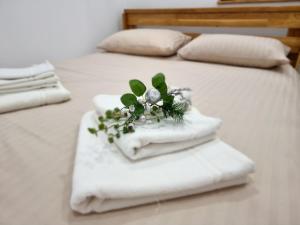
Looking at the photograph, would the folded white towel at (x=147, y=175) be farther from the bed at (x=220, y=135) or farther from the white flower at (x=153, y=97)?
the white flower at (x=153, y=97)

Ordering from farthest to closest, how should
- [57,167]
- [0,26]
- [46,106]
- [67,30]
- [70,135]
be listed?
[67,30], [0,26], [46,106], [70,135], [57,167]

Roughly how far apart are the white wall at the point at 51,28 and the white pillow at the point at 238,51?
40.1 inches

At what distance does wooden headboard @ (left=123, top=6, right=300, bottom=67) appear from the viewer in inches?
65.7

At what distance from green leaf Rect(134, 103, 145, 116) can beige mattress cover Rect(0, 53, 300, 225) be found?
0.21 metres

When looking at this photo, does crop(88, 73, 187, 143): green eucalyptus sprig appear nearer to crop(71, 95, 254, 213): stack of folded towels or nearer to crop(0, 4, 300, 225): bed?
crop(71, 95, 254, 213): stack of folded towels

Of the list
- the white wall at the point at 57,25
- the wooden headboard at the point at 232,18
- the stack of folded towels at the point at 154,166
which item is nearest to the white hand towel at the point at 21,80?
the stack of folded towels at the point at 154,166

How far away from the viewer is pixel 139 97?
2.18ft

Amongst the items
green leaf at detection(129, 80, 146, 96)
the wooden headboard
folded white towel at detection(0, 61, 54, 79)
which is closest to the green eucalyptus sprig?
green leaf at detection(129, 80, 146, 96)

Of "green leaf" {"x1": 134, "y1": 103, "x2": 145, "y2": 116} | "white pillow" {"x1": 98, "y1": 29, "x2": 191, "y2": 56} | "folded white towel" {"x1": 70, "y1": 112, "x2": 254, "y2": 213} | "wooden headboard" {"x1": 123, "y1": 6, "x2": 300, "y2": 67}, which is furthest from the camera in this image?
"white pillow" {"x1": 98, "y1": 29, "x2": 191, "y2": 56}

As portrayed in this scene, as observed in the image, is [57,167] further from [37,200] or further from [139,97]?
[139,97]

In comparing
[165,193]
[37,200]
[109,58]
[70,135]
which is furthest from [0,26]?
[165,193]

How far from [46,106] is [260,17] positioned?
1608mm

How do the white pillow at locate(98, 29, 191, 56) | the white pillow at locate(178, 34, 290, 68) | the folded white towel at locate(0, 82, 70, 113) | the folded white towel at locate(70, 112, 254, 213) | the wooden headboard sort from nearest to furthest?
the folded white towel at locate(70, 112, 254, 213) < the folded white towel at locate(0, 82, 70, 113) < the white pillow at locate(178, 34, 290, 68) < the wooden headboard < the white pillow at locate(98, 29, 191, 56)

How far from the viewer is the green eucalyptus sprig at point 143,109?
23.8 inches
